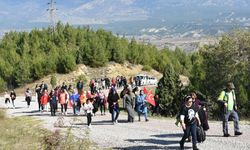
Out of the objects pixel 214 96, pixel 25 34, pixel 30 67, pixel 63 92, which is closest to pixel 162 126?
pixel 63 92

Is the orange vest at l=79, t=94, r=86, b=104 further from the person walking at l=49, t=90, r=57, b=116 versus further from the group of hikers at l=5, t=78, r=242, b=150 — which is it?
the person walking at l=49, t=90, r=57, b=116

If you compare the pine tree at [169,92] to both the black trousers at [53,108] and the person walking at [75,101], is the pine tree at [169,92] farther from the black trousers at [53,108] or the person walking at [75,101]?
the black trousers at [53,108]

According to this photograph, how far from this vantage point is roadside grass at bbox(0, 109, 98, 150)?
16.0 metres

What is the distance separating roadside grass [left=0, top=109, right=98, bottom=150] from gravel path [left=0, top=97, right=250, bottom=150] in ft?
2.17

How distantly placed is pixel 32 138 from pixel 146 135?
4.65 meters

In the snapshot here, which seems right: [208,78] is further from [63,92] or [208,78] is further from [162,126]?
[162,126]

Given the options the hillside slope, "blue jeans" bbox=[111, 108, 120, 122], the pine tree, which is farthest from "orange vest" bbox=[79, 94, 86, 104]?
the hillside slope

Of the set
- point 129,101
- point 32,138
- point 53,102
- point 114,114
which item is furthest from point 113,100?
point 53,102

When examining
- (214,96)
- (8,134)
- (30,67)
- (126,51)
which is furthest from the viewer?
(126,51)

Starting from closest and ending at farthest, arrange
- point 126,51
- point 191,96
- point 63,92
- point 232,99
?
point 191,96 < point 232,99 < point 63,92 < point 126,51

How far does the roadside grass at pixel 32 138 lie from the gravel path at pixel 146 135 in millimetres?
663

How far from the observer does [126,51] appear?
74.2 meters

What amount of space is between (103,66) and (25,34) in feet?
50.7

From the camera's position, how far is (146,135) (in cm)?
2262
